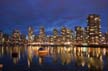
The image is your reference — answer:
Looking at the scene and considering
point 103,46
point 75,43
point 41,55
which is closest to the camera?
point 41,55

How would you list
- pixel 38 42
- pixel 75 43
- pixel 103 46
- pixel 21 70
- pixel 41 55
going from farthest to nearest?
pixel 38 42 → pixel 75 43 → pixel 103 46 → pixel 41 55 → pixel 21 70

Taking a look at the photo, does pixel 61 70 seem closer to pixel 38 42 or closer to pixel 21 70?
pixel 21 70

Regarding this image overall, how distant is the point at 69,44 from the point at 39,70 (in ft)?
257

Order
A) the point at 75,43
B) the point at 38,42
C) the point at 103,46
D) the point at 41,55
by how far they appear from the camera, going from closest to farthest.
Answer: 1. the point at 41,55
2. the point at 103,46
3. the point at 75,43
4. the point at 38,42

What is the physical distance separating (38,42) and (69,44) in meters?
11.5

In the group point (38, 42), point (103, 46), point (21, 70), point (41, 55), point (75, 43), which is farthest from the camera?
point (38, 42)

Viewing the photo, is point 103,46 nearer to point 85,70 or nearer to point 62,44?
point 62,44

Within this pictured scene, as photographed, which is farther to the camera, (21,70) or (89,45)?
(89,45)

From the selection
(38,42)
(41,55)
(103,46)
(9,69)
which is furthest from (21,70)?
(38,42)

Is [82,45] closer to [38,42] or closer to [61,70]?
[38,42]

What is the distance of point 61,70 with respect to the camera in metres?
34.5

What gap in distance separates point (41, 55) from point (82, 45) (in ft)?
168

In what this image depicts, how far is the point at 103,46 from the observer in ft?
329

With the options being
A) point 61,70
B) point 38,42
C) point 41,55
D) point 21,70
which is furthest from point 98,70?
point 38,42
